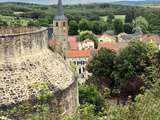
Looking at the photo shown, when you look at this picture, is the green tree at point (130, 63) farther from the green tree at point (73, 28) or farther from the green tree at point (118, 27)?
the green tree at point (118, 27)

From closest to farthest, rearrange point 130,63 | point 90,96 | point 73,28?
point 90,96 < point 130,63 < point 73,28

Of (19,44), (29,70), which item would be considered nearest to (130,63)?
(29,70)

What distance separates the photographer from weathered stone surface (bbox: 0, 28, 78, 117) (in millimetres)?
15849

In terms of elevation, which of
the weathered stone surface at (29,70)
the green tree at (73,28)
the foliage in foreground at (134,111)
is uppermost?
the foliage in foreground at (134,111)

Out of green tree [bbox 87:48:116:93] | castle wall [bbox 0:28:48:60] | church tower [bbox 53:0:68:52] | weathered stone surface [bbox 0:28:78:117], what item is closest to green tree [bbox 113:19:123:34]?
church tower [bbox 53:0:68:52]

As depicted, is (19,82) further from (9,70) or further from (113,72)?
(113,72)

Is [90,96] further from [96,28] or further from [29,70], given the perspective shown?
[96,28]

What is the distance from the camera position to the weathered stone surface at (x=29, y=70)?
15.8 metres

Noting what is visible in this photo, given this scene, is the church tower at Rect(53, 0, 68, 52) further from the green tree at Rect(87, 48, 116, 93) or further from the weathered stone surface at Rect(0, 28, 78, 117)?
the weathered stone surface at Rect(0, 28, 78, 117)

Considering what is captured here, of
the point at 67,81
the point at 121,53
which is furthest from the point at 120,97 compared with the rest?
the point at 67,81

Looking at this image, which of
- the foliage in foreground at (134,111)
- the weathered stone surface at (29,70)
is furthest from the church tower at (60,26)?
the foliage in foreground at (134,111)

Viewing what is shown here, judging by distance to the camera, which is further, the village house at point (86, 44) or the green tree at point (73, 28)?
the green tree at point (73, 28)

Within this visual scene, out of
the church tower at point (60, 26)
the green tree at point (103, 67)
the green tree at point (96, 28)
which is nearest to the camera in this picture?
the green tree at point (103, 67)

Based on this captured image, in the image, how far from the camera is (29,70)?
16594 mm
